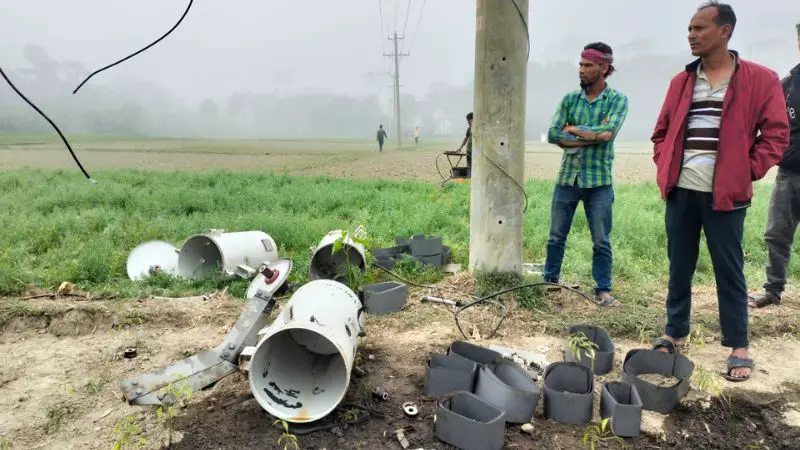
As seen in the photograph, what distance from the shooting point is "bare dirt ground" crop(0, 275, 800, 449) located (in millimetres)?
2389

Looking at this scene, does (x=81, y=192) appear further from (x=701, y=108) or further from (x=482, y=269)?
(x=701, y=108)

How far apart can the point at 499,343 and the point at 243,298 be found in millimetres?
2205

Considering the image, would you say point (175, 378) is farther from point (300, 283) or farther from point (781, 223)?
point (781, 223)

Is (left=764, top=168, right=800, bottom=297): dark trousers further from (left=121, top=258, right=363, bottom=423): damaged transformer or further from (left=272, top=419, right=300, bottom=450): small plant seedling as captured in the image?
(left=272, top=419, right=300, bottom=450): small plant seedling

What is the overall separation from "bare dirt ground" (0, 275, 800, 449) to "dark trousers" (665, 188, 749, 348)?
302 millimetres

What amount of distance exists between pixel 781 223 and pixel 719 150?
1.71 metres

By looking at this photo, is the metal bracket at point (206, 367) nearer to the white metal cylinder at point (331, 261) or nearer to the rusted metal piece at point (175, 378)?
the rusted metal piece at point (175, 378)

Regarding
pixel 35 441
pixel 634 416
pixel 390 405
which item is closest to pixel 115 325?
pixel 35 441

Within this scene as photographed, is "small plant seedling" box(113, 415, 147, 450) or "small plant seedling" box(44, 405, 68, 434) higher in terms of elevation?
"small plant seedling" box(113, 415, 147, 450)

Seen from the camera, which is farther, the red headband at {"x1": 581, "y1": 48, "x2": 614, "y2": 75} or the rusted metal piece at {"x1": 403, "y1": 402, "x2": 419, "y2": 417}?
the red headband at {"x1": 581, "y1": 48, "x2": 614, "y2": 75}

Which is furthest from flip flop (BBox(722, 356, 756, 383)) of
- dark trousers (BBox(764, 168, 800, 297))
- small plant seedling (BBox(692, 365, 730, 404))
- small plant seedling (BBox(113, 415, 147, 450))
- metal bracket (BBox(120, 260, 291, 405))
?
small plant seedling (BBox(113, 415, 147, 450))

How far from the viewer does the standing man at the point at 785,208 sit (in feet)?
12.4

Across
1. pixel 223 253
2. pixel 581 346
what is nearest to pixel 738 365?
pixel 581 346


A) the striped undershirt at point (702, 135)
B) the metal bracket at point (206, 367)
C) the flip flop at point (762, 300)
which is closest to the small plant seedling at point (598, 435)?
the striped undershirt at point (702, 135)
